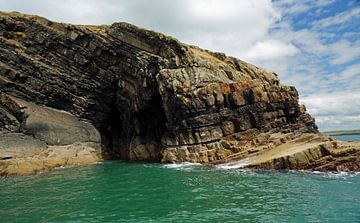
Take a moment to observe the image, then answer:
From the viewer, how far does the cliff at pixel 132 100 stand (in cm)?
4550

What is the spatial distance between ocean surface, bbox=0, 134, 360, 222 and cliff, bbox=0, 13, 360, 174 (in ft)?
33.4

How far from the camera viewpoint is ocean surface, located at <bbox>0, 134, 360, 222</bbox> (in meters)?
19.1

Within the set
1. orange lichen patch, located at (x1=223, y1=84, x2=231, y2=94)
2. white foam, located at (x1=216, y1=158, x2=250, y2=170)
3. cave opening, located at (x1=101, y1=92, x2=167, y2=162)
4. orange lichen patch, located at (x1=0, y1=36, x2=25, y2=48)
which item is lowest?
white foam, located at (x1=216, y1=158, x2=250, y2=170)

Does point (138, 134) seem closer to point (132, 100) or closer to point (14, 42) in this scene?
point (132, 100)

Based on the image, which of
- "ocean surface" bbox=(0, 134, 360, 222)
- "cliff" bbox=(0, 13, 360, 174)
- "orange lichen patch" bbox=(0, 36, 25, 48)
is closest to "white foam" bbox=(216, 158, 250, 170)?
"cliff" bbox=(0, 13, 360, 174)

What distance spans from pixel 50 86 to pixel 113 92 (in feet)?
32.1

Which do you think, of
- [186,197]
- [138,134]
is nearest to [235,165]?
[186,197]

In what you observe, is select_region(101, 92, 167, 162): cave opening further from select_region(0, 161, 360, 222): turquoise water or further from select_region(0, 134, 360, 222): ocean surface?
select_region(0, 134, 360, 222): ocean surface

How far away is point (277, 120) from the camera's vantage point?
47562 mm

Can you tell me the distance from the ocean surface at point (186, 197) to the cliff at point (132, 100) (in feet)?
33.4

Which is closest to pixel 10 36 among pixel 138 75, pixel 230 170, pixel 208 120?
pixel 138 75

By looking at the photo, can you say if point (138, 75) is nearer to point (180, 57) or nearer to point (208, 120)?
point (180, 57)

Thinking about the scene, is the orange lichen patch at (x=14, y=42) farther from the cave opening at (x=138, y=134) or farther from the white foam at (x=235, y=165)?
the white foam at (x=235, y=165)

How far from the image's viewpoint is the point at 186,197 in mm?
24016
